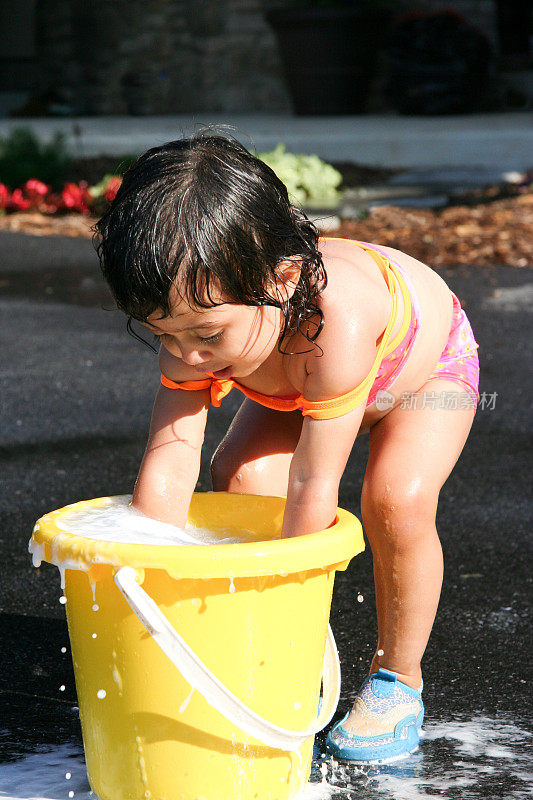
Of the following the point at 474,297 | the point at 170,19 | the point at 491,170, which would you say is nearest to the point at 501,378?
the point at 474,297

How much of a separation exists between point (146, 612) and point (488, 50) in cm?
1071

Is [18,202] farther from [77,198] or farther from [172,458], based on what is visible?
[172,458]

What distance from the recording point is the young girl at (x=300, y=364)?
1735 millimetres

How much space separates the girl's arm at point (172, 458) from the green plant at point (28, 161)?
23.1 ft

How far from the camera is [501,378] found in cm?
457

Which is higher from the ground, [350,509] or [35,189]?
[350,509]

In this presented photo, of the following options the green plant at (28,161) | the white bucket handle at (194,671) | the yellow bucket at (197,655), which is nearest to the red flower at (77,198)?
the green plant at (28,161)

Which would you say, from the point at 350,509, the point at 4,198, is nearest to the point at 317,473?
Answer: the point at 350,509

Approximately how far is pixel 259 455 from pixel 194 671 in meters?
0.67

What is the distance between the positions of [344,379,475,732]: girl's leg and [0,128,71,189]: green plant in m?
7.16

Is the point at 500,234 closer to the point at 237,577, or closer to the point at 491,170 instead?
the point at 491,170

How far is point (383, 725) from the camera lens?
211 centimetres

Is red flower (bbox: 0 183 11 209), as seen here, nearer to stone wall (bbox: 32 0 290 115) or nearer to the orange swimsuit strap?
stone wall (bbox: 32 0 290 115)

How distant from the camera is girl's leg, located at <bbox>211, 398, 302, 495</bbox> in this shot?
228 cm
